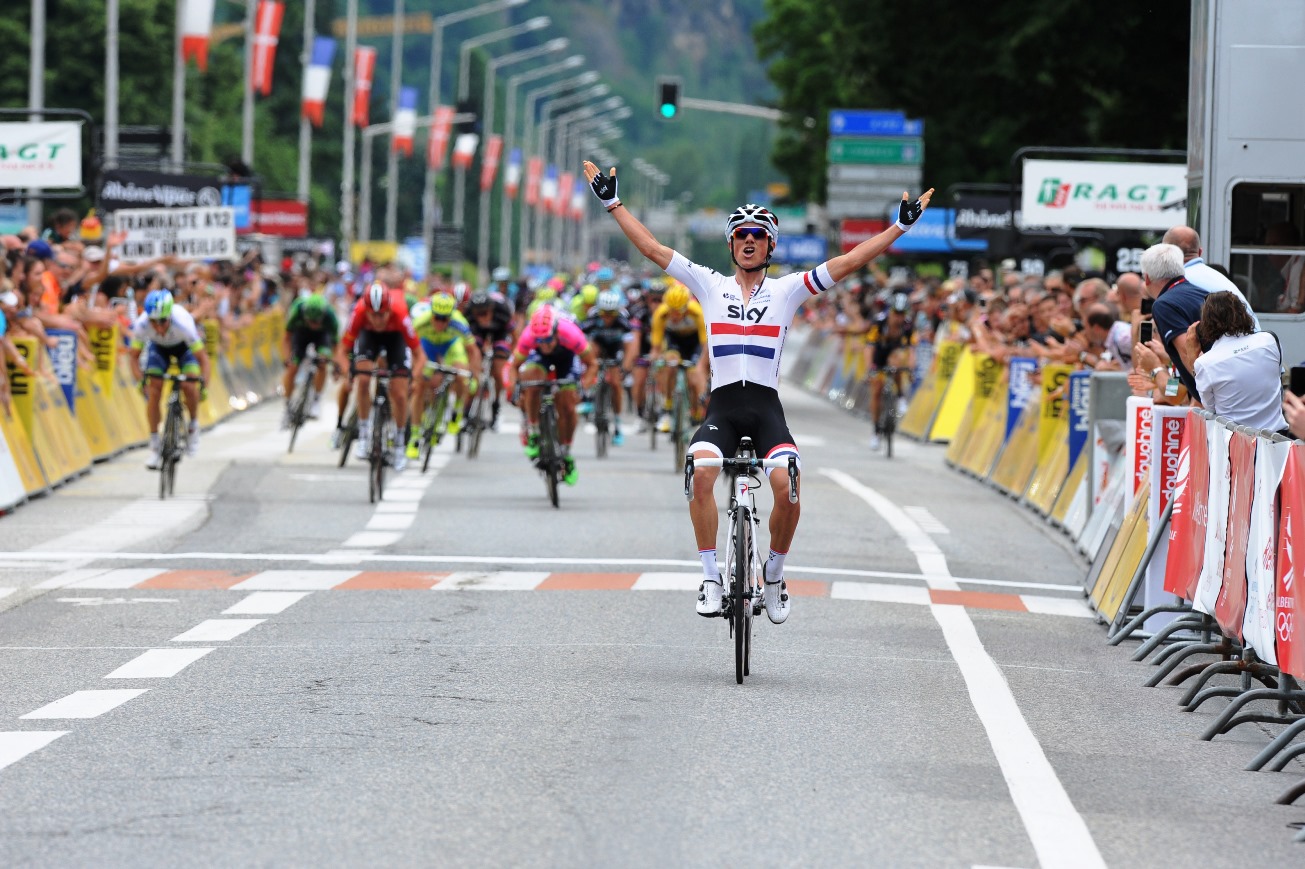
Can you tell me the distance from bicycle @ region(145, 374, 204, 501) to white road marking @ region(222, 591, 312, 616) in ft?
21.8

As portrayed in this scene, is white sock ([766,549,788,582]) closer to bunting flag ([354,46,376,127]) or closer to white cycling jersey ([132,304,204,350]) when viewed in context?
white cycling jersey ([132,304,204,350])

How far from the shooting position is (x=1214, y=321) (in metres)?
11.4

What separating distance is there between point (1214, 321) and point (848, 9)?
29713mm

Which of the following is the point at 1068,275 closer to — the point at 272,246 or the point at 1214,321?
the point at 1214,321

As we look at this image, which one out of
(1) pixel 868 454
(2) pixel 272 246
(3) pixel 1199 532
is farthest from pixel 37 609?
(2) pixel 272 246

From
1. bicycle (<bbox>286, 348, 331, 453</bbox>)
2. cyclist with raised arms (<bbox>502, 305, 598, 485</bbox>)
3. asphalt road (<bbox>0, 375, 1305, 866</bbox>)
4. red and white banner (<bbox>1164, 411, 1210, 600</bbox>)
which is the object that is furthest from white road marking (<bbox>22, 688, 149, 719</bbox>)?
bicycle (<bbox>286, 348, 331, 453</bbox>)

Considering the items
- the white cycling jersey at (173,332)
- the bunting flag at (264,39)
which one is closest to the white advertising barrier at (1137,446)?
the white cycling jersey at (173,332)

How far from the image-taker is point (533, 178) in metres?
114

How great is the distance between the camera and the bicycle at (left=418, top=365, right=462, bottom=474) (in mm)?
23281

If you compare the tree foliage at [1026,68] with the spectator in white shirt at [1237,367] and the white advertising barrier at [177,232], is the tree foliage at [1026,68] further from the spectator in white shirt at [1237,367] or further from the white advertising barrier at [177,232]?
the spectator in white shirt at [1237,367]

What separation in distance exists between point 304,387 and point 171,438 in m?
6.90

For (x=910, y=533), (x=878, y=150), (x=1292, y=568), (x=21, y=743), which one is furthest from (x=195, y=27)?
(x=1292, y=568)

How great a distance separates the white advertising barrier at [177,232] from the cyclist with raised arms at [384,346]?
28.0ft

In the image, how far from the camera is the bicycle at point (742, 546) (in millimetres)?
10508
